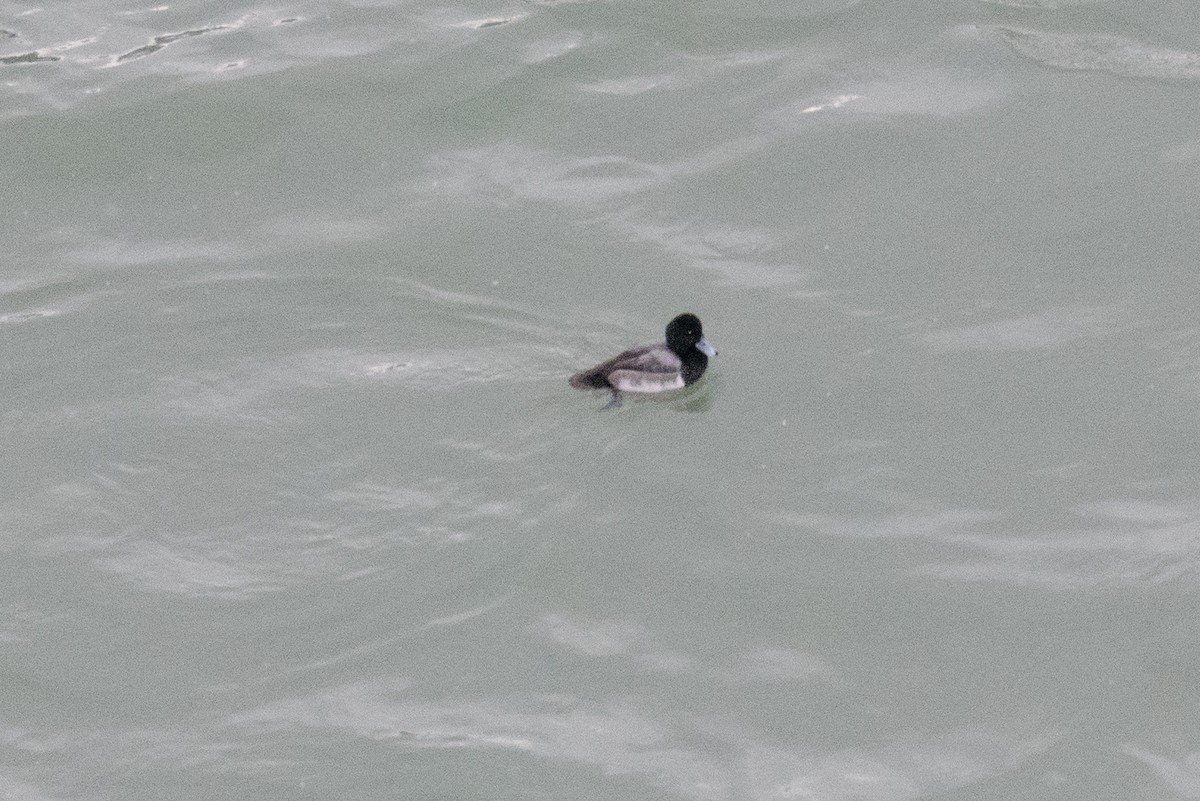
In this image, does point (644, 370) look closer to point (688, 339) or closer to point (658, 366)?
point (658, 366)

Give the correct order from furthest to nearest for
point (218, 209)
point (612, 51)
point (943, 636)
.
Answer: point (612, 51)
point (218, 209)
point (943, 636)

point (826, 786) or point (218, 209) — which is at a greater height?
point (218, 209)

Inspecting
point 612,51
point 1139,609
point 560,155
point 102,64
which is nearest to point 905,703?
point 1139,609

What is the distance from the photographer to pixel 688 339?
40.5 ft

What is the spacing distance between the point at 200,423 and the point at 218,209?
2.47 metres

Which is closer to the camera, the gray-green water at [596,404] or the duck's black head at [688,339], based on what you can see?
the gray-green water at [596,404]

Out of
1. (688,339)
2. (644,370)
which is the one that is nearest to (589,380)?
(644,370)

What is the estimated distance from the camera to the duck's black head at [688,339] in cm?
1228

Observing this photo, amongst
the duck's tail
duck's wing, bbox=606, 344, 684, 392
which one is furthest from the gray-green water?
duck's wing, bbox=606, 344, 684, 392

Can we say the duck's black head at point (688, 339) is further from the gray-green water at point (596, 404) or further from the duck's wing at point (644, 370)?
the gray-green water at point (596, 404)

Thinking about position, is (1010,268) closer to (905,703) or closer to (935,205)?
(935,205)

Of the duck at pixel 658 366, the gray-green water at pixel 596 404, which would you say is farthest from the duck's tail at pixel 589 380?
the gray-green water at pixel 596 404

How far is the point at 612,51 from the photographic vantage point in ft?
50.1

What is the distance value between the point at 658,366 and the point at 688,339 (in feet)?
1.14
